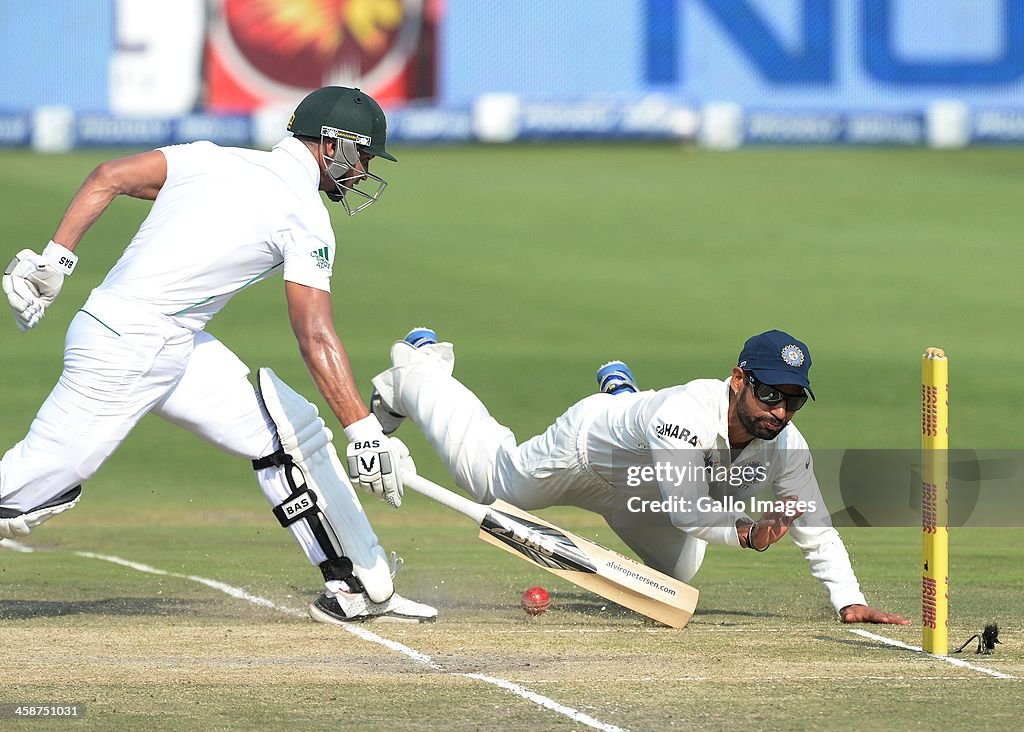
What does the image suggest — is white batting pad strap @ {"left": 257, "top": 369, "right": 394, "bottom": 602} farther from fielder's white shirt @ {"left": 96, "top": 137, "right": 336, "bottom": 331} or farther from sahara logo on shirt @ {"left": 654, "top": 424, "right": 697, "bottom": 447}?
sahara logo on shirt @ {"left": 654, "top": 424, "right": 697, "bottom": 447}

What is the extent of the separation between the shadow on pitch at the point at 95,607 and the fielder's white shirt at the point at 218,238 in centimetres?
131

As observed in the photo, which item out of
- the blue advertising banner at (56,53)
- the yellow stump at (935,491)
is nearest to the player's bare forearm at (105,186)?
the yellow stump at (935,491)

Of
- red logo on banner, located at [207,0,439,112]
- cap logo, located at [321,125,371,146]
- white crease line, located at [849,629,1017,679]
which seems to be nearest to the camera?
white crease line, located at [849,629,1017,679]

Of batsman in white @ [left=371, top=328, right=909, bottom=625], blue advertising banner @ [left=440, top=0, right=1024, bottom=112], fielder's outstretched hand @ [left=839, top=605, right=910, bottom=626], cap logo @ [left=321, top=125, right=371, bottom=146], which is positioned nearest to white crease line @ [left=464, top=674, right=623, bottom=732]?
batsman in white @ [left=371, top=328, right=909, bottom=625]

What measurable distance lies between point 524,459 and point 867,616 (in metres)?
1.72

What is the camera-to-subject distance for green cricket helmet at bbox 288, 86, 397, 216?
6844 mm

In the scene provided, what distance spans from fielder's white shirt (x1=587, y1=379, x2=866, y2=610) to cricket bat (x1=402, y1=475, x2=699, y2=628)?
29 cm

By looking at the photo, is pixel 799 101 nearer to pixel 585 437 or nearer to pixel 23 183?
pixel 23 183

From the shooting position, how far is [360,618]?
22.8 feet

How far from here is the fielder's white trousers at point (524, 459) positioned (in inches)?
300

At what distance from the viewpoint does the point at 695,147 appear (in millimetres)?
31062

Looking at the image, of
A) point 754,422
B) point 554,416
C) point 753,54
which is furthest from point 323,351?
point 753,54

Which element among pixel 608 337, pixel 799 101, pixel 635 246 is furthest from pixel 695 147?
pixel 608 337

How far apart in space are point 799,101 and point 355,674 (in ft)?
102
